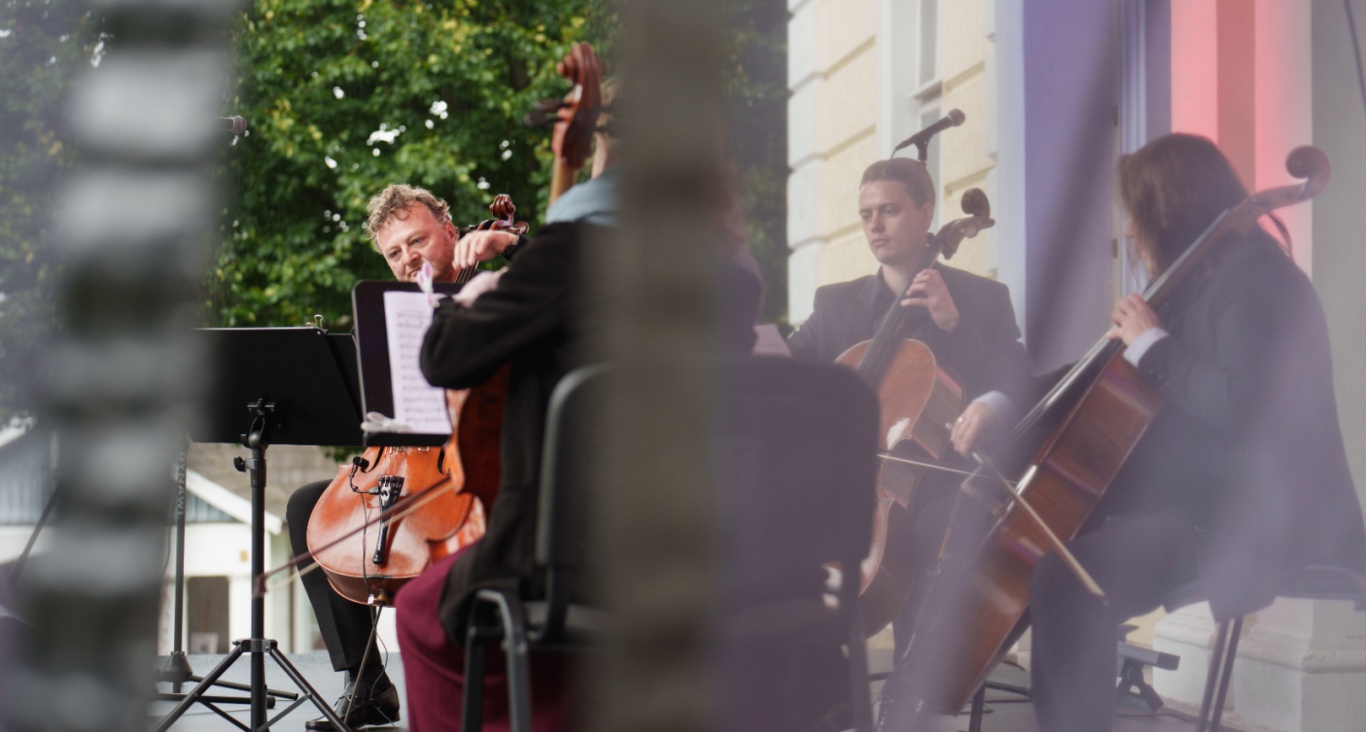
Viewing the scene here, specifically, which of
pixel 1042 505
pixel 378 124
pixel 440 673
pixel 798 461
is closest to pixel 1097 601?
pixel 1042 505

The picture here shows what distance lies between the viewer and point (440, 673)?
182 centimetres

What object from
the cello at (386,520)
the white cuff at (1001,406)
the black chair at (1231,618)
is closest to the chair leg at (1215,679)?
the black chair at (1231,618)

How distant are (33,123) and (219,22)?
6 cm

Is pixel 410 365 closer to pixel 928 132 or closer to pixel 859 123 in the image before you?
pixel 859 123

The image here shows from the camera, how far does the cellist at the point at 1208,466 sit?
198 cm

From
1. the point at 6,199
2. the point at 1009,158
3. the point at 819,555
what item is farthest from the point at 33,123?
the point at 1009,158

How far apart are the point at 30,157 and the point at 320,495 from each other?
315 cm

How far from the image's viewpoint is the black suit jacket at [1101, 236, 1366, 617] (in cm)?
198

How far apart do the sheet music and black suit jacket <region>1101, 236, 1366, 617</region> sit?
1069 mm

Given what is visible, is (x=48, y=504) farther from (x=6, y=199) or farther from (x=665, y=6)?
(x=665, y=6)

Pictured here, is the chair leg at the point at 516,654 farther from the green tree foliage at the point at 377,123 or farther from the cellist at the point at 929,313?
the green tree foliage at the point at 377,123

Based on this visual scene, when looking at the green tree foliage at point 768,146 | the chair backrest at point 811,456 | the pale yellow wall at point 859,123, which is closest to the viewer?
the green tree foliage at point 768,146

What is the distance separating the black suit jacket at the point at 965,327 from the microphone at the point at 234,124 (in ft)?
5.79

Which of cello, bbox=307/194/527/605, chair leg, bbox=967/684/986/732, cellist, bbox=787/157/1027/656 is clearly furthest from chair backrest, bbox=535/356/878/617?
cello, bbox=307/194/527/605
